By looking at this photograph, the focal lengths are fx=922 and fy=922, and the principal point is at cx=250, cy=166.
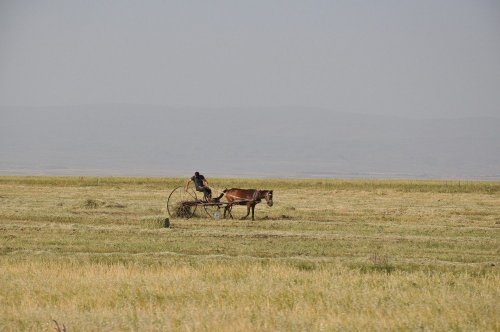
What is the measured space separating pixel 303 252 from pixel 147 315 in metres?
9.75

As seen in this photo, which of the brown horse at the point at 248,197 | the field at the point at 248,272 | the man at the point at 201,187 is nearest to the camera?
the field at the point at 248,272

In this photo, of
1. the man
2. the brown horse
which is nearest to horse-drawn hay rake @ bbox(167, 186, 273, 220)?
the brown horse

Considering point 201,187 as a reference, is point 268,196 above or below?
below

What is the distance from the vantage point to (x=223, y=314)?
42.5 feet

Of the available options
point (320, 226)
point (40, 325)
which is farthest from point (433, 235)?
point (40, 325)

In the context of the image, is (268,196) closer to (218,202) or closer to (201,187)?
(218,202)

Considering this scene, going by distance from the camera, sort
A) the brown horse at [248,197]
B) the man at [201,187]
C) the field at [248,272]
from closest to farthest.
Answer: the field at [248,272], the man at [201,187], the brown horse at [248,197]

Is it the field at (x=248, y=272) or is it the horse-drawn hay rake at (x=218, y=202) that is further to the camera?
the horse-drawn hay rake at (x=218, y=202)

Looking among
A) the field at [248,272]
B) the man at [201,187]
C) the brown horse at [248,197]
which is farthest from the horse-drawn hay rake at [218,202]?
the field at [248,272]

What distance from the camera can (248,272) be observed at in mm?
17156

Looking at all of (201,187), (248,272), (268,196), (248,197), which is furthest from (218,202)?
(248,272)

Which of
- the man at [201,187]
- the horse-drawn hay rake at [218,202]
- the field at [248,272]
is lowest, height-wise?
the field at [248,272]

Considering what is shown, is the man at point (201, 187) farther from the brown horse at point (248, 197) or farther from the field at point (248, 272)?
the field at point (248, 272)

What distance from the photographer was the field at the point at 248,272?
41.7 feet
